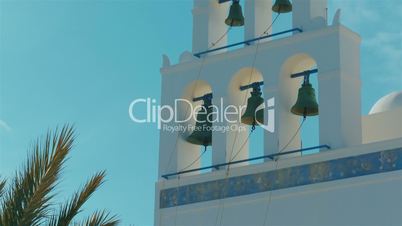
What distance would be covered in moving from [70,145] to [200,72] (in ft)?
15.1

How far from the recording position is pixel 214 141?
45.6ft

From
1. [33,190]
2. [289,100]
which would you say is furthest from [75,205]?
[289,100]

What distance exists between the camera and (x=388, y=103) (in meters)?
14.1

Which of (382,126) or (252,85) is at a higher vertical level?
(252,85)

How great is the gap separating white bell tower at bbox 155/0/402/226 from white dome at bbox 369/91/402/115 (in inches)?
39.6

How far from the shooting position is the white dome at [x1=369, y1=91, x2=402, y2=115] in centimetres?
1391

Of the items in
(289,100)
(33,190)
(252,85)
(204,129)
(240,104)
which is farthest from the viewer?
(204,129)

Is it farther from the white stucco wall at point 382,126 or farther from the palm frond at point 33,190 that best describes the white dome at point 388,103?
the palm frond at point 33,190

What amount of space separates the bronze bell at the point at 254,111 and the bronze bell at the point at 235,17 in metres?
1.16

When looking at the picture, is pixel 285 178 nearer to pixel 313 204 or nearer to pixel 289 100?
pixel 313 204

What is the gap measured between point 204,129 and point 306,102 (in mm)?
1758

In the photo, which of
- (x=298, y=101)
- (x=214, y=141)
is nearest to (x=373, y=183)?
(x=298, y=101)

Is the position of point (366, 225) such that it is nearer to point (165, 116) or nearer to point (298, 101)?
point (298, 101)

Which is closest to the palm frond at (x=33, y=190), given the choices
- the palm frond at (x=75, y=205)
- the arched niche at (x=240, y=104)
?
the palm frond at (x=75, y=205)
